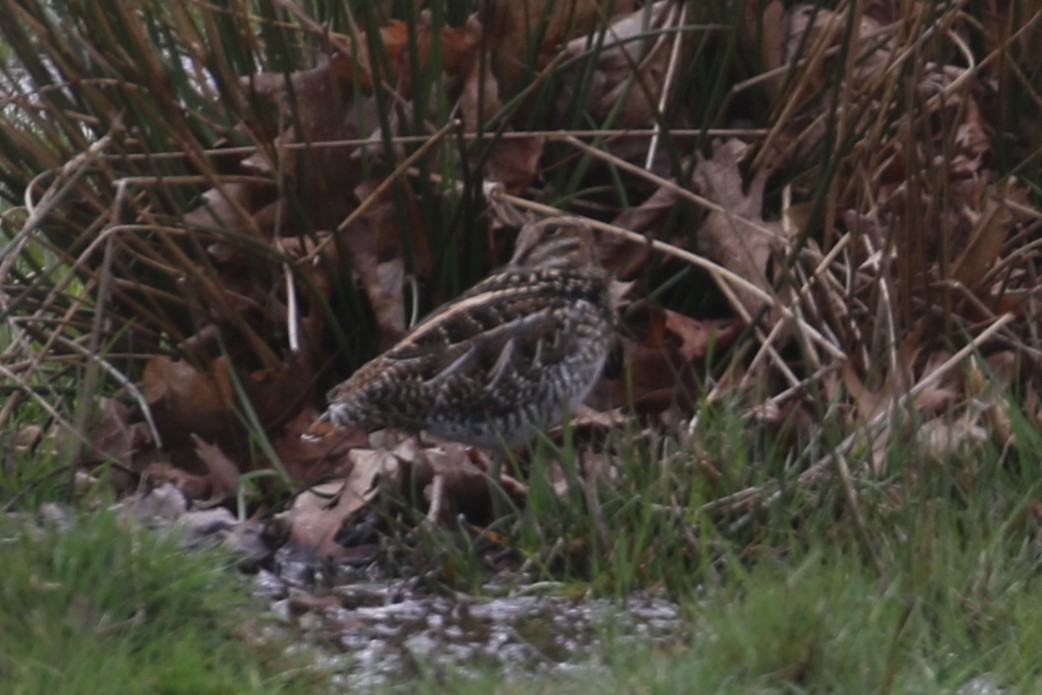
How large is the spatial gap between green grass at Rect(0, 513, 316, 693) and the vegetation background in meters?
0.30

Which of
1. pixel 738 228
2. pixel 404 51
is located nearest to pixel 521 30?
pixel 404 51

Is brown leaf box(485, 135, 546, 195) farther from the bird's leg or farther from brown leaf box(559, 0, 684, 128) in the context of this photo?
the bird's leg

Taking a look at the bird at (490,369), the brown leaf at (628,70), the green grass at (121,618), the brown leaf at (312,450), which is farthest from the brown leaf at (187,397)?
the brown leaf at (628,70)

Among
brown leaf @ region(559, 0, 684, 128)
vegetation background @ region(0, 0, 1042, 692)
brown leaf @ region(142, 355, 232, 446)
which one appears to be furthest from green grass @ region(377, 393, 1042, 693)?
brown leaf @ region(559, 0, 684, 128)

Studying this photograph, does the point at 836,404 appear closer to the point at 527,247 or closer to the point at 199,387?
the point at 527,247

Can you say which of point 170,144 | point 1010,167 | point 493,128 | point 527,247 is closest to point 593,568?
point 527,247

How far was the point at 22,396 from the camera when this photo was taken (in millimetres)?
4891

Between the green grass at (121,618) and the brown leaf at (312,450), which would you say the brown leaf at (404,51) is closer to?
the brown leaf at (312,450)

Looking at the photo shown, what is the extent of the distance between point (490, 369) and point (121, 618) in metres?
1.37

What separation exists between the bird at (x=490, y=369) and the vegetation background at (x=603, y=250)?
13cm

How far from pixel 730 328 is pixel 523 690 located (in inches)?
75.2

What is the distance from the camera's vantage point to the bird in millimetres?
4609

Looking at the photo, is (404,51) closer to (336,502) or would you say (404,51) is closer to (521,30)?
(521,30)

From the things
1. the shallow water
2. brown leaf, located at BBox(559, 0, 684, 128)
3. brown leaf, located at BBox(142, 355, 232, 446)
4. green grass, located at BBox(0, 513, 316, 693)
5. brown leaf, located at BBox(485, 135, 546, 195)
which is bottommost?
the shallow water
